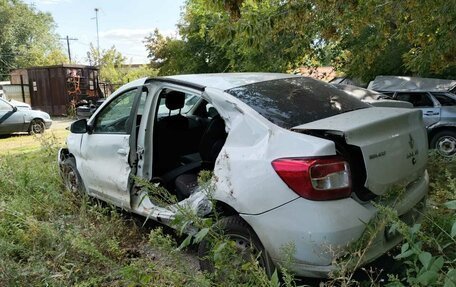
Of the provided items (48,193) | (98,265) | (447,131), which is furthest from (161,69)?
(98,265)

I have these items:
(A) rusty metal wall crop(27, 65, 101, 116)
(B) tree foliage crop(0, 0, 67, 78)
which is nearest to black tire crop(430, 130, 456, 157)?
(A) rusty metal wall crop(27, 65, 101, 116)

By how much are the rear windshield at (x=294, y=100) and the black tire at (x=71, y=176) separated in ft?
9.48

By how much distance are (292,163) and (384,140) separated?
676 millimetres

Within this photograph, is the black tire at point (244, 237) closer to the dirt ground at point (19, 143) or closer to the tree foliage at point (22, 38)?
the dirt ground at point (19, 143)

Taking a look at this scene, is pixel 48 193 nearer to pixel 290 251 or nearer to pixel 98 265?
pixel 98 265

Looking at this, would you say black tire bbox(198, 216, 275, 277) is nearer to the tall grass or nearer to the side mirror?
the tall grass

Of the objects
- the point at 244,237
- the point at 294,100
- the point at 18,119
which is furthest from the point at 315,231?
the point at 18,119

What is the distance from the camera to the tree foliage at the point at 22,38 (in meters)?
44.0

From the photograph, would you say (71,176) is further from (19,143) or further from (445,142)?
(19,143)

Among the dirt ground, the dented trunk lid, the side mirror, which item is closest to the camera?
the dented trunk lid

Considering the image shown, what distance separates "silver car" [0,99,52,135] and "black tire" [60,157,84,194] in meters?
9.32

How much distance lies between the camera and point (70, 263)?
3354mm

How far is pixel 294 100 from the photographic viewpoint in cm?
324

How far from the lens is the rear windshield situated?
296cm
